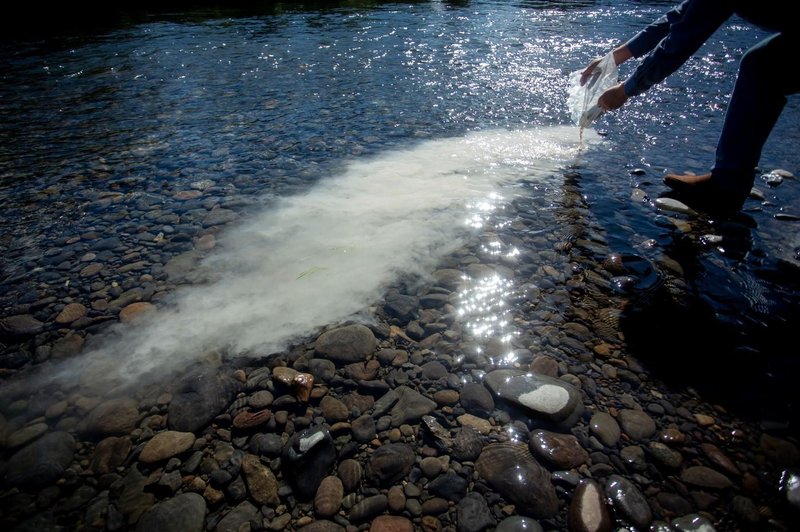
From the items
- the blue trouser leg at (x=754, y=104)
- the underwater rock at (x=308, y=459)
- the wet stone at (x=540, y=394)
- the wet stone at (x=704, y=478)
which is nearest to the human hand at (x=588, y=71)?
the blue trouser leg at (x=754, y=104)

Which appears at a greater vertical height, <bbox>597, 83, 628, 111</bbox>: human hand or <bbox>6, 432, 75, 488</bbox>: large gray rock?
<bbox>597, 83, 628, 111</bbox>: human hand

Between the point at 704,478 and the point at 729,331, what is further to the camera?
the point at 729,331

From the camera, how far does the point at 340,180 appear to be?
411 centimetres

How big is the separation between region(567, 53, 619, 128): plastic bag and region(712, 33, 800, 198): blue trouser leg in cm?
104

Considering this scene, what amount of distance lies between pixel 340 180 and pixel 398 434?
2.88 meters

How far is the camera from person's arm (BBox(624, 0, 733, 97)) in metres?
2.88

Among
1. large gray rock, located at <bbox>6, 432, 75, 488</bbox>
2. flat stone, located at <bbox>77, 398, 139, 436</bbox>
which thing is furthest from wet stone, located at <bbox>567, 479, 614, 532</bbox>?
large gray rock, located at <bbox>6, 432, 75, 488</bbox>

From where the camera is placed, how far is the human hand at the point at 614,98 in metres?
3.36

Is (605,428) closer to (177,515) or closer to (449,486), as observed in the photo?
(449,486)

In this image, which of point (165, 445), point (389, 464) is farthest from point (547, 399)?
point (165, 445)

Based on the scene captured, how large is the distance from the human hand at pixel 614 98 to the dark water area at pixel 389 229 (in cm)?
77

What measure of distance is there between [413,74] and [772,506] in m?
8.07

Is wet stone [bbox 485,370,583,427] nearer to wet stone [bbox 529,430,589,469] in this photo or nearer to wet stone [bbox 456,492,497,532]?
wet stone [bbox 529,430,589,469]

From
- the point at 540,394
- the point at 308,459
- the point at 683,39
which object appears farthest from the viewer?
the point at 683,39
